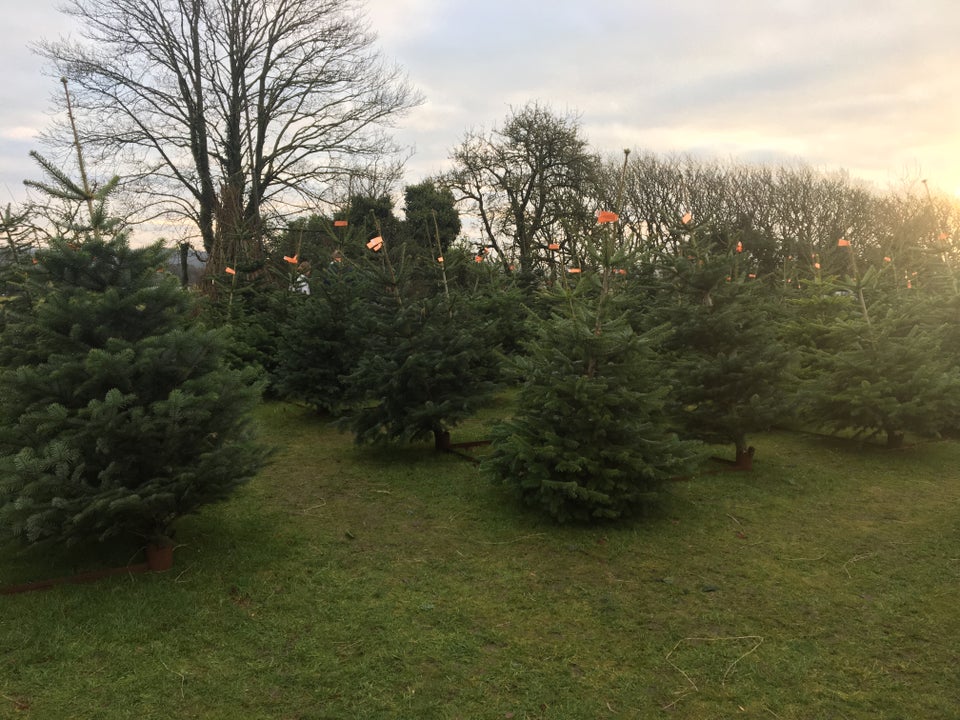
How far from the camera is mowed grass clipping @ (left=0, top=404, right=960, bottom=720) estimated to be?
299cm

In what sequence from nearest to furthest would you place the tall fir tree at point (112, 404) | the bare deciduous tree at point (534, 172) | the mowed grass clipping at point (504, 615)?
the mowed grass clipping at point (504, 615) < the tall fir tree at point (112, 404) < the bare deciduous tree at point (534, 172)

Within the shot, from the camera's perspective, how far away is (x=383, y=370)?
7086 millimetres

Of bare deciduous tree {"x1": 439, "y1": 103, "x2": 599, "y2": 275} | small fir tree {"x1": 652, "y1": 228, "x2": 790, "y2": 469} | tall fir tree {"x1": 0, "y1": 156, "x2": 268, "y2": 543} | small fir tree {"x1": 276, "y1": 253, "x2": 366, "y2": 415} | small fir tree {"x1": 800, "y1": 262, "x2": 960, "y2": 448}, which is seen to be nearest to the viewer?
tall fir tree {"x1": 0, "y1": 156, "x2": 268, "y2": 543}

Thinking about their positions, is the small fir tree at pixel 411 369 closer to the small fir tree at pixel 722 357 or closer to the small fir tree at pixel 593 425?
the small fir tree at pixel 593 425

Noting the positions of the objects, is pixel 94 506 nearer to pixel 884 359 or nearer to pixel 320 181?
pixel 884 359

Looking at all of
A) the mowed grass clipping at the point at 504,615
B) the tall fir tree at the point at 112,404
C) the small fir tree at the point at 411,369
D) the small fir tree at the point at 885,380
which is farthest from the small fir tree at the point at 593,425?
the small fir tree at the point at 885,380

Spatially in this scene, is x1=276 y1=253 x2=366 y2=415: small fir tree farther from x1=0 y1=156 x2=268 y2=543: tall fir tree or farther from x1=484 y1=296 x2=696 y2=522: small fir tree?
x1=0 y1=156 x2=268 y2=543: tall fir tree

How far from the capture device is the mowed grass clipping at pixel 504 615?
9.80 ft

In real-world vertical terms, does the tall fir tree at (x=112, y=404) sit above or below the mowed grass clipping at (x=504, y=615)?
above

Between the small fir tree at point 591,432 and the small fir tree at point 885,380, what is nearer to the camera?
the small fir tree at point 591,432

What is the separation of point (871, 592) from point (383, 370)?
4901 mm

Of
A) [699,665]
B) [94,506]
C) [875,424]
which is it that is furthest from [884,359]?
[94,506]

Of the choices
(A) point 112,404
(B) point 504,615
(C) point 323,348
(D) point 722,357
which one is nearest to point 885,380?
(D) point 722,357

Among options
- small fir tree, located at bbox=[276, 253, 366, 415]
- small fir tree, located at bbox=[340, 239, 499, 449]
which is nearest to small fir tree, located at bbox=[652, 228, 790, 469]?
small fir tree, located at bbox=[340, 239, 499, 449]
